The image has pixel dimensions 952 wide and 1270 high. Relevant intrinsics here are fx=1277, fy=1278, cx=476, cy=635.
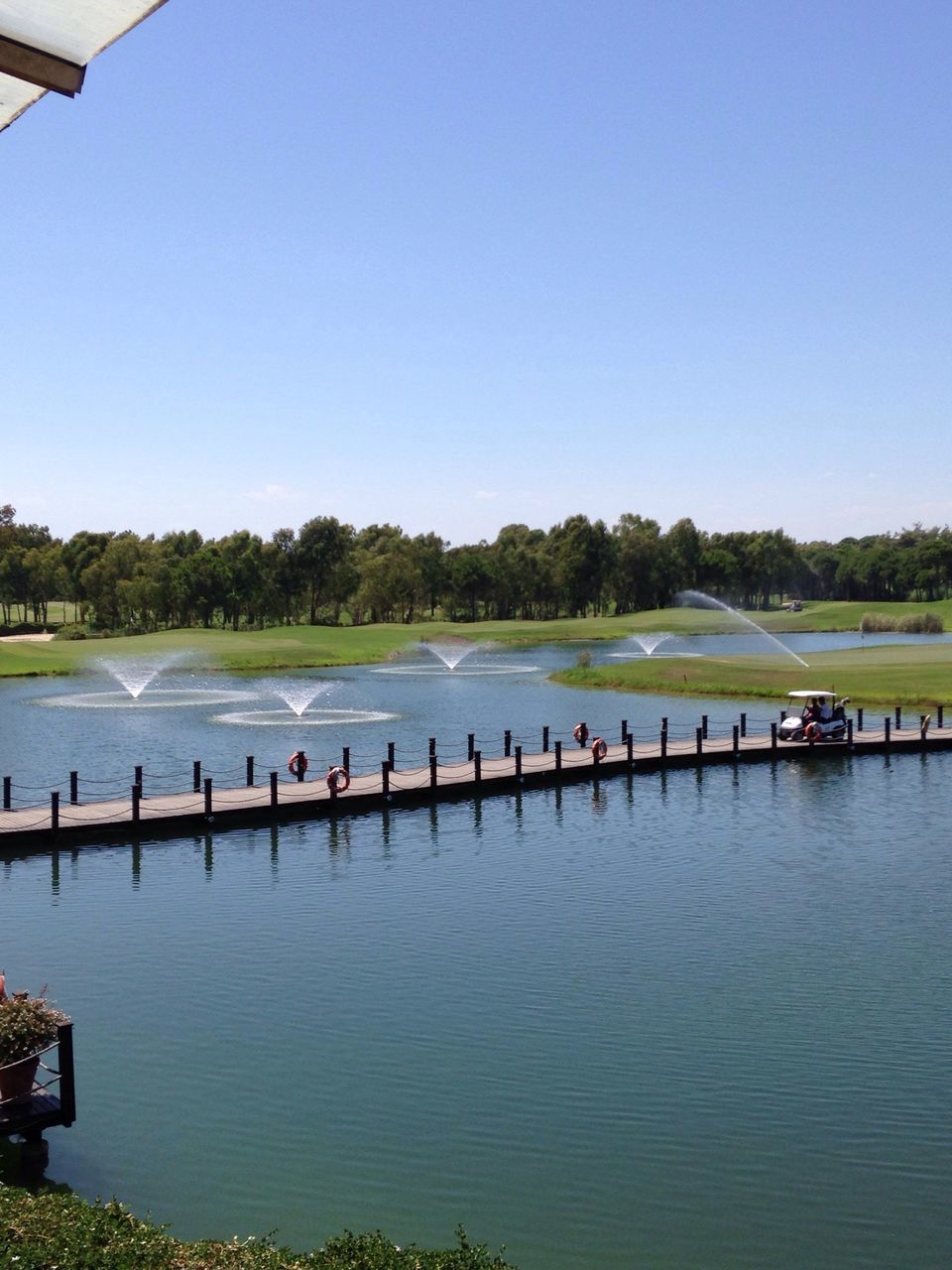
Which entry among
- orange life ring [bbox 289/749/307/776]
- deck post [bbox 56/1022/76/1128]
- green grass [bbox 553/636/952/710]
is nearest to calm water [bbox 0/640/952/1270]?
deck post [bbox 56/1022/76/1128]

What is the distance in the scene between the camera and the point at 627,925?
86.3ft

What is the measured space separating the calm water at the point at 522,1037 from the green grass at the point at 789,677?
3849cm

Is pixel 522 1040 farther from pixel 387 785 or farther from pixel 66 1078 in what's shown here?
pixel 387 785

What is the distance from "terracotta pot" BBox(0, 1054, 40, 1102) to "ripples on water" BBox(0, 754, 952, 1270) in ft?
3.41

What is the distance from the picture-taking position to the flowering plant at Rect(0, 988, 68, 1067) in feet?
51.0

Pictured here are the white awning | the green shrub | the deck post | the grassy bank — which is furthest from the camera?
the green shrub

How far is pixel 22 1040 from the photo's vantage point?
51.2 feet

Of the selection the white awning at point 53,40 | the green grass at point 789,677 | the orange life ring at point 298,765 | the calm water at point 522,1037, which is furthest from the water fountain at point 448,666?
the white awning at point 53,40

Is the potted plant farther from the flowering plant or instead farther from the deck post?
the deck post

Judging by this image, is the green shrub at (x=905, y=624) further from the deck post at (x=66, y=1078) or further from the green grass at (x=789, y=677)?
the deck post at (x=66, y=1078)

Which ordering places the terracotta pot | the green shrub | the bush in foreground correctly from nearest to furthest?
the bush in foreground → the terracotta pot → the green shrub

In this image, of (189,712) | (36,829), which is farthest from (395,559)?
(36,829)

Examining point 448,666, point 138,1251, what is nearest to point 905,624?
point 448,666

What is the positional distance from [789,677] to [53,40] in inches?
3052
